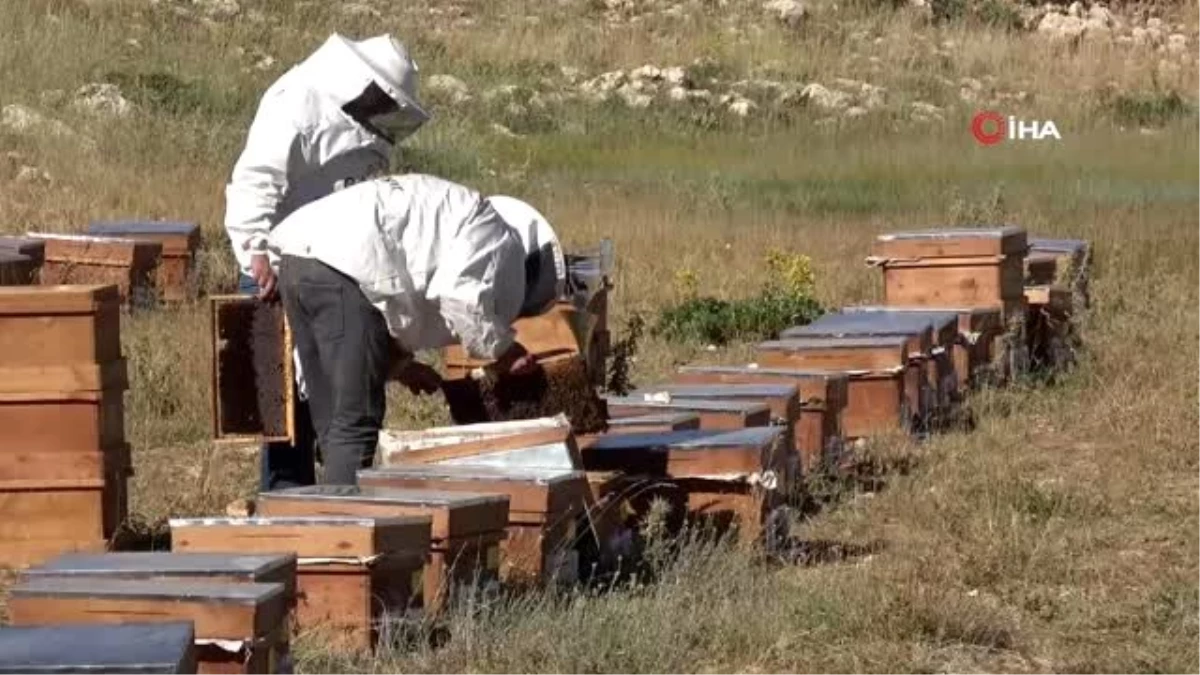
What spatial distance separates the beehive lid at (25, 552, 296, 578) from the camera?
5156 mm

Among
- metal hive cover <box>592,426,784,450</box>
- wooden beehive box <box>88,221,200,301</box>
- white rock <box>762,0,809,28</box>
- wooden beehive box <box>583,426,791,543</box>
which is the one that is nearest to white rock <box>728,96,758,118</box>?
white rock <box>762,0,809,28</box>

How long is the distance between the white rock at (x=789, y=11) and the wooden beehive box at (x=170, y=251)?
67.4 feet

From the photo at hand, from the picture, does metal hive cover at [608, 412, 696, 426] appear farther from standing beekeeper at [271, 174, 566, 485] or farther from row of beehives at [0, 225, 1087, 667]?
standing beekeeper at [271, 174, 566, 485]

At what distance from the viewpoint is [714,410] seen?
8.63 m

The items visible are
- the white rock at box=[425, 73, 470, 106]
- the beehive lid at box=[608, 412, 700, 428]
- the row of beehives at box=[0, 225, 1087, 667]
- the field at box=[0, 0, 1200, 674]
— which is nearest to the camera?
the row of beehives at box=[0, 225, 1087, 667]

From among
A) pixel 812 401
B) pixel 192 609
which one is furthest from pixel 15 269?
pixel 192 609

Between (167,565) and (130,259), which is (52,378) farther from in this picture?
(130,259)

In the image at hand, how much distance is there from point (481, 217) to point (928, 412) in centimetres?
431

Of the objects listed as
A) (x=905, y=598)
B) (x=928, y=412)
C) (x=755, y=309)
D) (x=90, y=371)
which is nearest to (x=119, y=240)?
(x=755, y=309)

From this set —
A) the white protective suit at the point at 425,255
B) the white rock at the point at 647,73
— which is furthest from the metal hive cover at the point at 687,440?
the white rock at the point at 647,73

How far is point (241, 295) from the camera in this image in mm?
7672

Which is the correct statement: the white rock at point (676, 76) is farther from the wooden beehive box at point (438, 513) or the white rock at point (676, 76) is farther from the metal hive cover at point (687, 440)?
the wooden beehive box at point (438, 513)

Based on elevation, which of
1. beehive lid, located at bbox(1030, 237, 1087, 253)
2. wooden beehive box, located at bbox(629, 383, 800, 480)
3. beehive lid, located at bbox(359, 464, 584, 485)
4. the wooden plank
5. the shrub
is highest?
the wooden plank

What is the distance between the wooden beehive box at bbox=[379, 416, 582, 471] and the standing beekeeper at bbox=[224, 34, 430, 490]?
0.52m
